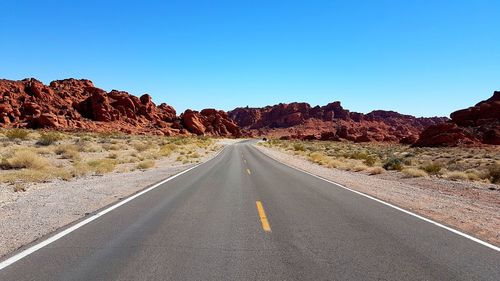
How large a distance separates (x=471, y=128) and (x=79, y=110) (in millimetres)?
87783

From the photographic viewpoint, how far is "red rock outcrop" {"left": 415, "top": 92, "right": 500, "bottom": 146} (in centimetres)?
6589

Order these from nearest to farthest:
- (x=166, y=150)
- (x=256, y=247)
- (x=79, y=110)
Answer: (x=256, y=247) < (x=166, y=150) < (x=79, y=110)

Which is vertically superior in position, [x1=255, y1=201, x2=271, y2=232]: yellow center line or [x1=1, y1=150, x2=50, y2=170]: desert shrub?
[x1=1, y1=150, x2=50, y2=170]: desert shrub

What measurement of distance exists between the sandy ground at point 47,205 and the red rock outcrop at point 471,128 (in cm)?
6241

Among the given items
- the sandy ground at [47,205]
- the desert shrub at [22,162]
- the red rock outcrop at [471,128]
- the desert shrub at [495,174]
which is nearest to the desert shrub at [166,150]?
the desert shrub at [22,162]

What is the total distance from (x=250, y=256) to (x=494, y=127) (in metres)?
73.5

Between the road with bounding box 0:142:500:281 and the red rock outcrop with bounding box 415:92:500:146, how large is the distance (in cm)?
6316

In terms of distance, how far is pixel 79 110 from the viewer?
107312mm

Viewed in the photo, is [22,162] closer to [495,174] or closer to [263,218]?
[263,218]

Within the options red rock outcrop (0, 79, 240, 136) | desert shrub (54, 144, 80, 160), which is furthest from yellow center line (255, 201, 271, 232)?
red rock outcrop (0, 79, 240, 136)

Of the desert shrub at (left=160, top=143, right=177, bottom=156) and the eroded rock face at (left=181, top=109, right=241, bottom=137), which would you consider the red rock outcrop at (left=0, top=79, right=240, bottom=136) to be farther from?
the desert shrub at (left=160, top=143, right=177, bottom=156)

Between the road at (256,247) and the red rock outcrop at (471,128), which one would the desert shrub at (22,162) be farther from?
the red rock outcrop at (471,128)

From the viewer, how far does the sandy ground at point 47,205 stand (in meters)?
7.46

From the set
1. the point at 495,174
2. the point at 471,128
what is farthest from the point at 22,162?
the point at 471,128
